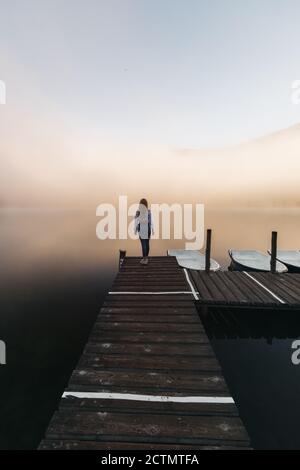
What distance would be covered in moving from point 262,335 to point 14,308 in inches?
576

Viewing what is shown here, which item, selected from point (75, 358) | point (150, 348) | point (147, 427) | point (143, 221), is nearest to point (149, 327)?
point (150, 348)

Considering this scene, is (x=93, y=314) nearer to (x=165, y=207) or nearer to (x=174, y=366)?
(x=174, y=366)

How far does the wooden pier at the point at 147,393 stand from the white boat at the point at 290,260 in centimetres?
1199

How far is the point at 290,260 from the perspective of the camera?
17.6 metres

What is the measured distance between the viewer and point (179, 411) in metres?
4.11

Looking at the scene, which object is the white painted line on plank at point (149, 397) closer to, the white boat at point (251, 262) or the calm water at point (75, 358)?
the calm water at point (75, 358)

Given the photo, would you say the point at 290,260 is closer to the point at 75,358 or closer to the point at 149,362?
the point at 149,362

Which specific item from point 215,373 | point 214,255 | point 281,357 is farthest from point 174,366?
point 214,255

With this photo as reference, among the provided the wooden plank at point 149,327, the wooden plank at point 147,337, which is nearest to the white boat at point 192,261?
the wooden plank at point 149,327

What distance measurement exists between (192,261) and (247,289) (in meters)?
5.57

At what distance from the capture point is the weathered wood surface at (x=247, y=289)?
31.8 ft

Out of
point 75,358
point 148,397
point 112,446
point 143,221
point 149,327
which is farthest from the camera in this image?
point 143,221

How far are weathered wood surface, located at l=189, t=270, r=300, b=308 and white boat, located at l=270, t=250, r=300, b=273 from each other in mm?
3524

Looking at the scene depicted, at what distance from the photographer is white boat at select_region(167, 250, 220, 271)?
14.4 metres
